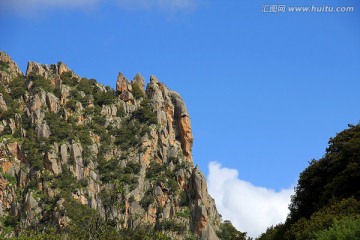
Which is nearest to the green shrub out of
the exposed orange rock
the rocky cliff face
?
the rocky cliff face

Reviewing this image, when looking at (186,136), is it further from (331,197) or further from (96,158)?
(331,197)

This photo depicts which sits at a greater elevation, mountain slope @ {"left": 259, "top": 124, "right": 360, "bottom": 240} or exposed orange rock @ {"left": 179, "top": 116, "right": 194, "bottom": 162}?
exposed orange rock @ {"left": 179, "top": 116, "right": 194, "bottom": 162}

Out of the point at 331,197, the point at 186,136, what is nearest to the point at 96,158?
the point at 186,136

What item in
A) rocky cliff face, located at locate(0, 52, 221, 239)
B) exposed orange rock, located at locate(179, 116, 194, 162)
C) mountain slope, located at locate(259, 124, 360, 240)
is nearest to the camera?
mountain slope, located at locate(259, 124, 360, 240)

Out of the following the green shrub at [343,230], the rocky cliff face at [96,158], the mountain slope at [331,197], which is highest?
the rocky cliff face at [96,158]

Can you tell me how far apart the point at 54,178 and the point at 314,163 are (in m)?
93.6

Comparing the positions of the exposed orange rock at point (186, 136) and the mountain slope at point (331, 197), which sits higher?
the exposed orange rock at point (186, 136)

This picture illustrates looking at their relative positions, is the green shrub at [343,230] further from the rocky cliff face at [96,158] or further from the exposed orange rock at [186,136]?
the exposed orange rock at [186,136]

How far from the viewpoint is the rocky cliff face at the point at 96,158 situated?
156 m

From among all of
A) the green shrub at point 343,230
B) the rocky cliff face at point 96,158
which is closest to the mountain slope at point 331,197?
the green shrub at point 343,230

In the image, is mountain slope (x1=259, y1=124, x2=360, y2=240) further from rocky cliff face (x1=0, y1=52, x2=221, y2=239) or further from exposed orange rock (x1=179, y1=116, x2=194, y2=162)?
exposed orange rock (x1=179, y1=116, x2=194, y2=162)

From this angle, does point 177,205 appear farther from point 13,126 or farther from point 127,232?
point 13,126

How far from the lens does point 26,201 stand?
509ft

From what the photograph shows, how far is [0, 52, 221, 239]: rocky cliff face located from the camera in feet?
511
